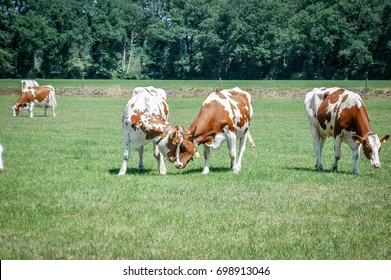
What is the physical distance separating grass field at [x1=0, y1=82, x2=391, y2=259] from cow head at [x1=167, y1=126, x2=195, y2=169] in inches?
16.1

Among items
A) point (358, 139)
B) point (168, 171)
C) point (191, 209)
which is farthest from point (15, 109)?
point (191, 209)

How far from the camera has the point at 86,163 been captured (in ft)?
50.0

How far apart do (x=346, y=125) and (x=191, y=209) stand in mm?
5823

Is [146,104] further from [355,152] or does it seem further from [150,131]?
[355,152]

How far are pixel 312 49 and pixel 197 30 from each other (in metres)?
24.6

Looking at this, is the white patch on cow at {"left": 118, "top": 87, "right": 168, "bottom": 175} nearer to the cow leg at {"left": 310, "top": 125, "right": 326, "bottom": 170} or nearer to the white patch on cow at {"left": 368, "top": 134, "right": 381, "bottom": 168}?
the cow leg at {"left": 310, "top": 125, "right": 326, "bottom": 170}

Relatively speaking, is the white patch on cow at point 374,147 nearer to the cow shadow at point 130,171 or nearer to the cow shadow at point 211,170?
the cow shadow at point 211,170

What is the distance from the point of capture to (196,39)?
103875 millimetres

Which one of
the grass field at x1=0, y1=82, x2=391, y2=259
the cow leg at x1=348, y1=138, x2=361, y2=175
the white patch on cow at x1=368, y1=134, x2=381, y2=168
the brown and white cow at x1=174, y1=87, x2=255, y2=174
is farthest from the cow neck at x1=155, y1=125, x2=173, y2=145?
the white patch on cow at x1=368, y1=134, x2=381, y2=168

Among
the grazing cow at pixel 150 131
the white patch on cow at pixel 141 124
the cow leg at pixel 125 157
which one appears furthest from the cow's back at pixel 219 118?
the cow leg at pixel 125 157

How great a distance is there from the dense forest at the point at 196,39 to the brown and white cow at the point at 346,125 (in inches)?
2652

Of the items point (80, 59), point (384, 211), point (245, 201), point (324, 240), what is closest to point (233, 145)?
point (245, 201)

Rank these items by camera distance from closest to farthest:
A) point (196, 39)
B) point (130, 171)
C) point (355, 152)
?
1. point (355, 152)
2. point (130, 171)
3. point (196, 39)

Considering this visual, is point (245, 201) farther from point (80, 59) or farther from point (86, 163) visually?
point (80, 59)
